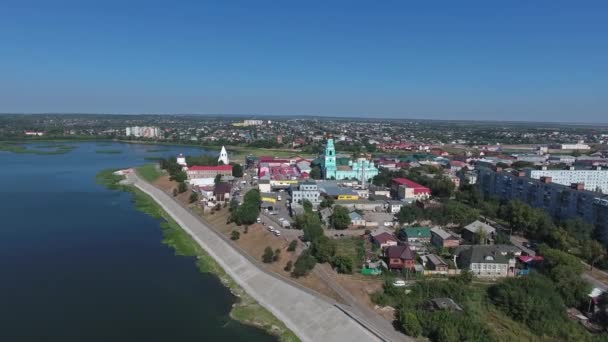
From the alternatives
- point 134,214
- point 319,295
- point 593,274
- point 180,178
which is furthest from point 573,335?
point 180,178

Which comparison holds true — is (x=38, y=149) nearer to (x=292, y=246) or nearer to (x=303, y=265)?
(x=292, y=246)

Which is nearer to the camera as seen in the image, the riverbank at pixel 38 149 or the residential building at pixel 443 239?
the residential building at pixel 443 239

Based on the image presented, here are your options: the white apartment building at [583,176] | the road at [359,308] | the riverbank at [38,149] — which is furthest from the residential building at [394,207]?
the riverbank at [38,149]

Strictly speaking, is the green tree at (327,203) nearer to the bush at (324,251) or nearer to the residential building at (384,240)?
the residential building at (384,240)

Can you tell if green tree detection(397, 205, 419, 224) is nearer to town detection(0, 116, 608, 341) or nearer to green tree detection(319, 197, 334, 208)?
town detection(0, 116, 608, 341)

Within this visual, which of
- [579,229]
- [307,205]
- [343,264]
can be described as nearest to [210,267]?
[343,264]

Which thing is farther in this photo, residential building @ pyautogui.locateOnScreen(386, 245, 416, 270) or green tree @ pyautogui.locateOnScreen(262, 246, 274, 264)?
green tree @ pyautogui.locateOnScreen(262, 246, 274, 264)

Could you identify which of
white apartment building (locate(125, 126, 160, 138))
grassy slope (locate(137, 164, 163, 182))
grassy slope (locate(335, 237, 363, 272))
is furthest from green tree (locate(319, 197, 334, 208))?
white apartment building (locate(125, 126, 160, 138))
